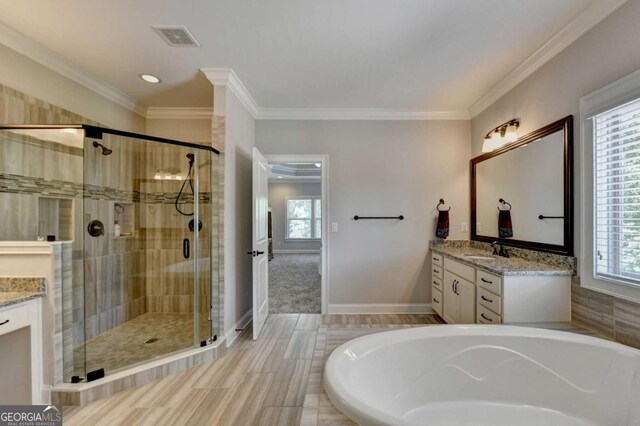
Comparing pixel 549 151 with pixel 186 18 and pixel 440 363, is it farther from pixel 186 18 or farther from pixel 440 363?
pixel 186 18

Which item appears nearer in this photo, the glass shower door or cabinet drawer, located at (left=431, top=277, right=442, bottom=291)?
the glass shower door

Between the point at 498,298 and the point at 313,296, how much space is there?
2.74 meters

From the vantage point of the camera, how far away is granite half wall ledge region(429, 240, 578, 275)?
1962mm

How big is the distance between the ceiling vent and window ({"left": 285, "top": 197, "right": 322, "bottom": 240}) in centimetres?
705

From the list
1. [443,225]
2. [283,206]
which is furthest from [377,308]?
[283,206]

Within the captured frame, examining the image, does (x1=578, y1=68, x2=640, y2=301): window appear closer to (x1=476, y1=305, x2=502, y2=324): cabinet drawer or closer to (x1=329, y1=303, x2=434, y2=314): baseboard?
(x1=476, y1=305, x2=502, y2=324): cabinet drawer

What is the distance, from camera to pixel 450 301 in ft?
9.28

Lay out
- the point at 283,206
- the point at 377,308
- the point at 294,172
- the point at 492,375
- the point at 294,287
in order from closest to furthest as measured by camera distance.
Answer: the point at 492,375 < the point at 377,308 < the point at 294,287 < the point at 294,172 < the point at 283,206

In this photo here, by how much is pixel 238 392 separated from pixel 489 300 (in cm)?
204

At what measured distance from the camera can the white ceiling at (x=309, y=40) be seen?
1763 millimetres

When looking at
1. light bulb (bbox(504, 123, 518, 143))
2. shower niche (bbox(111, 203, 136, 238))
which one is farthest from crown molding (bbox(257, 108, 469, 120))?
shower niche (bbox(111, 203, 136, 238))

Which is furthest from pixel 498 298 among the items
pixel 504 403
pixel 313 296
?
pixel 313 296

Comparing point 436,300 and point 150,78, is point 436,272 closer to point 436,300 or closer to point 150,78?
point 436,300

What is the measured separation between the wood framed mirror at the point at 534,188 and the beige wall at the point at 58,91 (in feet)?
13.8
